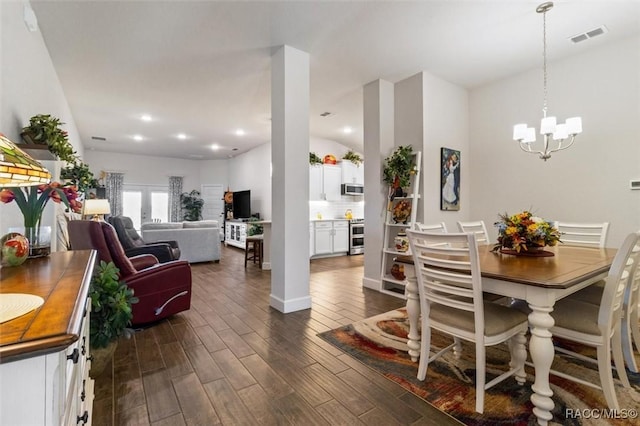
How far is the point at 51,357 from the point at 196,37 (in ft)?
10.9

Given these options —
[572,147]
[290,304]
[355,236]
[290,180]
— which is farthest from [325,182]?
[572,147]

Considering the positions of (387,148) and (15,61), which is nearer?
(15,61)

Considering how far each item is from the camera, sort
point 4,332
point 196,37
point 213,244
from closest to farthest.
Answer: point 4,332, point 196,37, point 213,244

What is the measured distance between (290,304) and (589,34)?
424cm

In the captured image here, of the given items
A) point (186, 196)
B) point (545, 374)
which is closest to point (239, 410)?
point (545, 374)

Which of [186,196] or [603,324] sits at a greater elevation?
[186,196]

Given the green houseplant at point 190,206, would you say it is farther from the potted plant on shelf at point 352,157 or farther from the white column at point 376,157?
the white column at point 376,157

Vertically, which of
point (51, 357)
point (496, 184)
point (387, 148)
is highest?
point (387, 148)

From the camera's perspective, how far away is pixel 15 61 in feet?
7.45

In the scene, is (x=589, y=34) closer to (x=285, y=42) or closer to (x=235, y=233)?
(x=285, y=42)

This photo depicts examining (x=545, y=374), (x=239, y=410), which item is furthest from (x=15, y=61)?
(x=545, y=374)

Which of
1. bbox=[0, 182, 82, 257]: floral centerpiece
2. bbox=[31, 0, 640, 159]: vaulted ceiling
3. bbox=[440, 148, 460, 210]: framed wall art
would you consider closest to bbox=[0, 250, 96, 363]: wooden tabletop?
bbox=[0, 182, 82, 257]: floral centerpiece

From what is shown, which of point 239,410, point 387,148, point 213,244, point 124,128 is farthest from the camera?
point 124,128

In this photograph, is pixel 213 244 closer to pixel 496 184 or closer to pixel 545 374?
pixel 496 184
